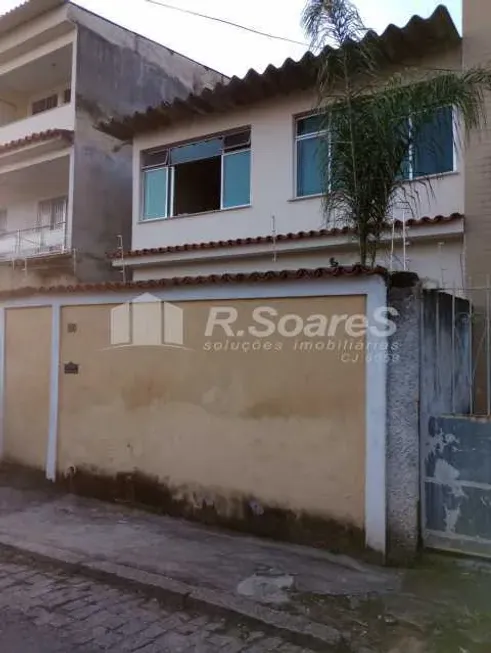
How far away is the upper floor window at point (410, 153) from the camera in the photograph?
6379mm

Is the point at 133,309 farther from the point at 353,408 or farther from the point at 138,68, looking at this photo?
the point at 138,68

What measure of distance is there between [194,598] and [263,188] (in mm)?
8211

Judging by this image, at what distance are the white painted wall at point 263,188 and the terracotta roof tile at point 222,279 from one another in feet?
14.1

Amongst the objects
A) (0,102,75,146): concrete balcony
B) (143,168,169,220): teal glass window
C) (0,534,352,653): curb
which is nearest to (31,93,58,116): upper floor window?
(0,102,75,146): concrete balcony

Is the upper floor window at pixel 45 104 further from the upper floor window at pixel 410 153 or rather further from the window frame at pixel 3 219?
the upper floor window at pixel 410 153

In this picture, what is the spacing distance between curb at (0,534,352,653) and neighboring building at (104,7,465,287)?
512 cm

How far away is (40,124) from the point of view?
15484 millimetres

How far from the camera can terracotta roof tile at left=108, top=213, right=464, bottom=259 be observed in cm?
848

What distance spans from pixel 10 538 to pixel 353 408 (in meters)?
3.59

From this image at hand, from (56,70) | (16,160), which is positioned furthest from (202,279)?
(56,70)

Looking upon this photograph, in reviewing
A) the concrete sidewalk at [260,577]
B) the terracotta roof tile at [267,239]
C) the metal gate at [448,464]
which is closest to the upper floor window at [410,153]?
the terracotta roof tile at [267,239]

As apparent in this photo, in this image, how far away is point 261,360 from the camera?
5.83 meters

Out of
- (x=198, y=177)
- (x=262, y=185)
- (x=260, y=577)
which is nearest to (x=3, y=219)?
(x=198, y=177)

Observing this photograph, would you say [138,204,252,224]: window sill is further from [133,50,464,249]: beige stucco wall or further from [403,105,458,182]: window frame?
[403,105,458,182]: window frame
